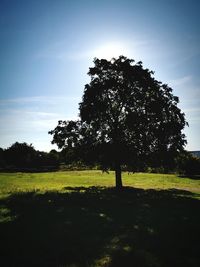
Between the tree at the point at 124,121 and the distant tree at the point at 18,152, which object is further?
the distant tree at the point at 18,152

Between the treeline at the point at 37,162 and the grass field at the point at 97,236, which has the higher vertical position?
the treeline at the point at 37,162

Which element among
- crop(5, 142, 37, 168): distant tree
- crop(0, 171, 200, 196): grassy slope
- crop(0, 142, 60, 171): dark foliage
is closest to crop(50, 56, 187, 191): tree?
crop(0, 171, 200, 196): grassy slope

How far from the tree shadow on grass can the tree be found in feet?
42.2

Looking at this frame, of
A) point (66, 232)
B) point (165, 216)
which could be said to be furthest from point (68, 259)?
point (165, 216)

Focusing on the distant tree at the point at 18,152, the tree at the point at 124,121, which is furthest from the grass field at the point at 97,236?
the distant tree at the point at 18,152

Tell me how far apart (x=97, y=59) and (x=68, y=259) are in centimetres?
2745

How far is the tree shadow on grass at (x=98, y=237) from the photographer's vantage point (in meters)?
8.13

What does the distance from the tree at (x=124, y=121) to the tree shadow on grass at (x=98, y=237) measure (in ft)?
42.2

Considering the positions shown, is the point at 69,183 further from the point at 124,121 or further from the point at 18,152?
the point at 18,152

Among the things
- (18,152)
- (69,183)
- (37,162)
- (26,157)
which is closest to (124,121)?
(69,183)

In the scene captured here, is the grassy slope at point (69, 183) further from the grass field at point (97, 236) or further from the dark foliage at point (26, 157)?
the dark foliage at point (26, 157)

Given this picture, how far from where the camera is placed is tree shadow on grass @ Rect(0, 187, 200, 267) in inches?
320

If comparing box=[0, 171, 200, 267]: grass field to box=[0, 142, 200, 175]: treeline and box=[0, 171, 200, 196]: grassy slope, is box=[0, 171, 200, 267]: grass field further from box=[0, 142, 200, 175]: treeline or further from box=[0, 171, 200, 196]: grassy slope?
box=[0, 142, 200, 175]: treeline

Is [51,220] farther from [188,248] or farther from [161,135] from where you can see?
[161,135]
